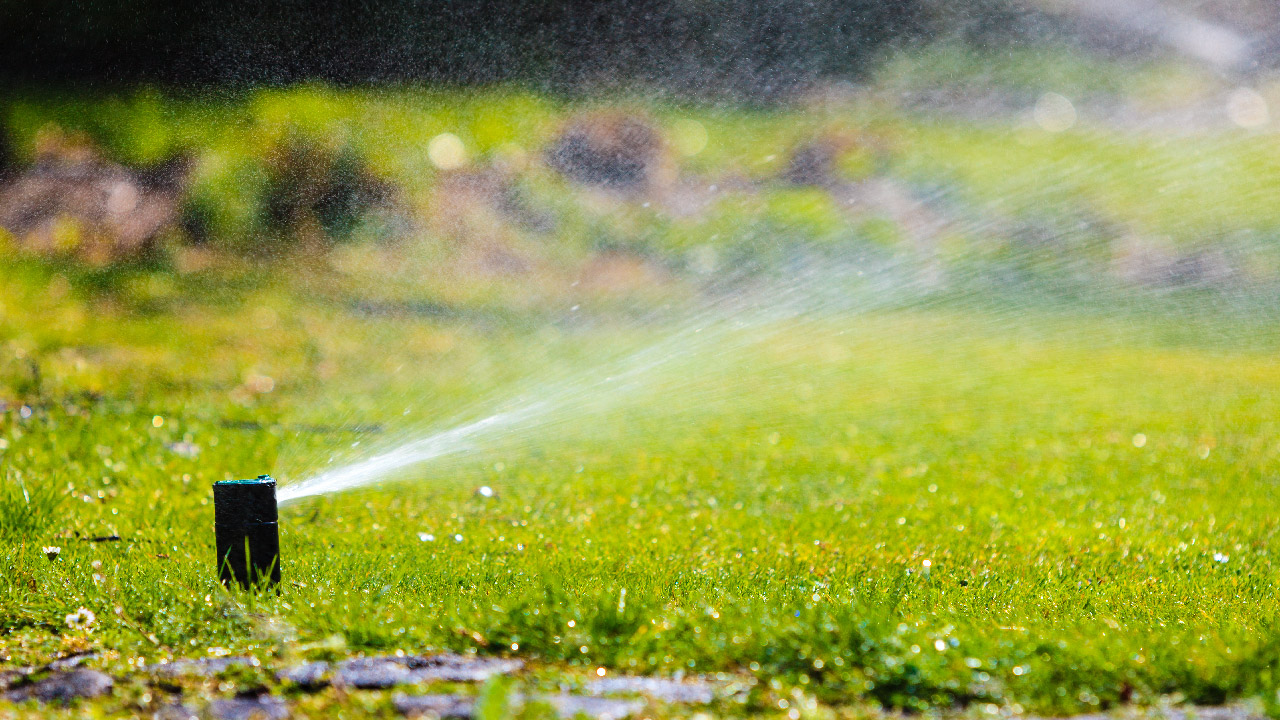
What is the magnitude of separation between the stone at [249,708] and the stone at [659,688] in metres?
0.70

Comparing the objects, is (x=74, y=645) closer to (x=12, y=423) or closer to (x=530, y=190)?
(x=12, y=423)

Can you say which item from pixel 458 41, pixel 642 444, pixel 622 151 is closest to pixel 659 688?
pixel 642 444

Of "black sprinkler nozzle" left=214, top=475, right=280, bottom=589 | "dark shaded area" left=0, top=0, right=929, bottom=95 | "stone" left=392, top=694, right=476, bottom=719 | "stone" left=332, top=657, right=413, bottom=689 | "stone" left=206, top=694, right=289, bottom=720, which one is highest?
"dark shaded area" left=0, top=0, right=929, bottom=95

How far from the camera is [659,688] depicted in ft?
9.26

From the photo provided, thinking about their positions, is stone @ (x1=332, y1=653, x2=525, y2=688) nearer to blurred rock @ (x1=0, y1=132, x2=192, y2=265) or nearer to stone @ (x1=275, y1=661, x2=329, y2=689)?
stone @ (x1=275, y1=661, x2=329, y2=689)

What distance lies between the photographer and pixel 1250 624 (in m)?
3.66

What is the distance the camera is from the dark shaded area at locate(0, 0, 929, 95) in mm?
12781

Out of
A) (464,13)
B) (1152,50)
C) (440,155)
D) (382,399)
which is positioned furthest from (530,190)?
(1152,50)

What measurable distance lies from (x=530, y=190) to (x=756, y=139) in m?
4.48

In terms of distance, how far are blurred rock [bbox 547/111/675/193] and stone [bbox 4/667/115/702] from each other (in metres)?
13.4

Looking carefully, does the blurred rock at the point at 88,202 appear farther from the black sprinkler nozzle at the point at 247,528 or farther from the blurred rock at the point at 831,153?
the black sprinkler nozzle at the point at 247,528

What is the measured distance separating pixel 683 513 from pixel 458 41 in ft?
39.7

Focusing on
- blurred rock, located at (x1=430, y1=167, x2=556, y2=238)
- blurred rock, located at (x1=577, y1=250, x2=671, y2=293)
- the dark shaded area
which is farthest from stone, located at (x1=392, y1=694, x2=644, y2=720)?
blurred rock, located at (x1=430, y1=167, x2=556, y2=238)

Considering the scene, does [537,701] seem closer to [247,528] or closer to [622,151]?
[247,528]
